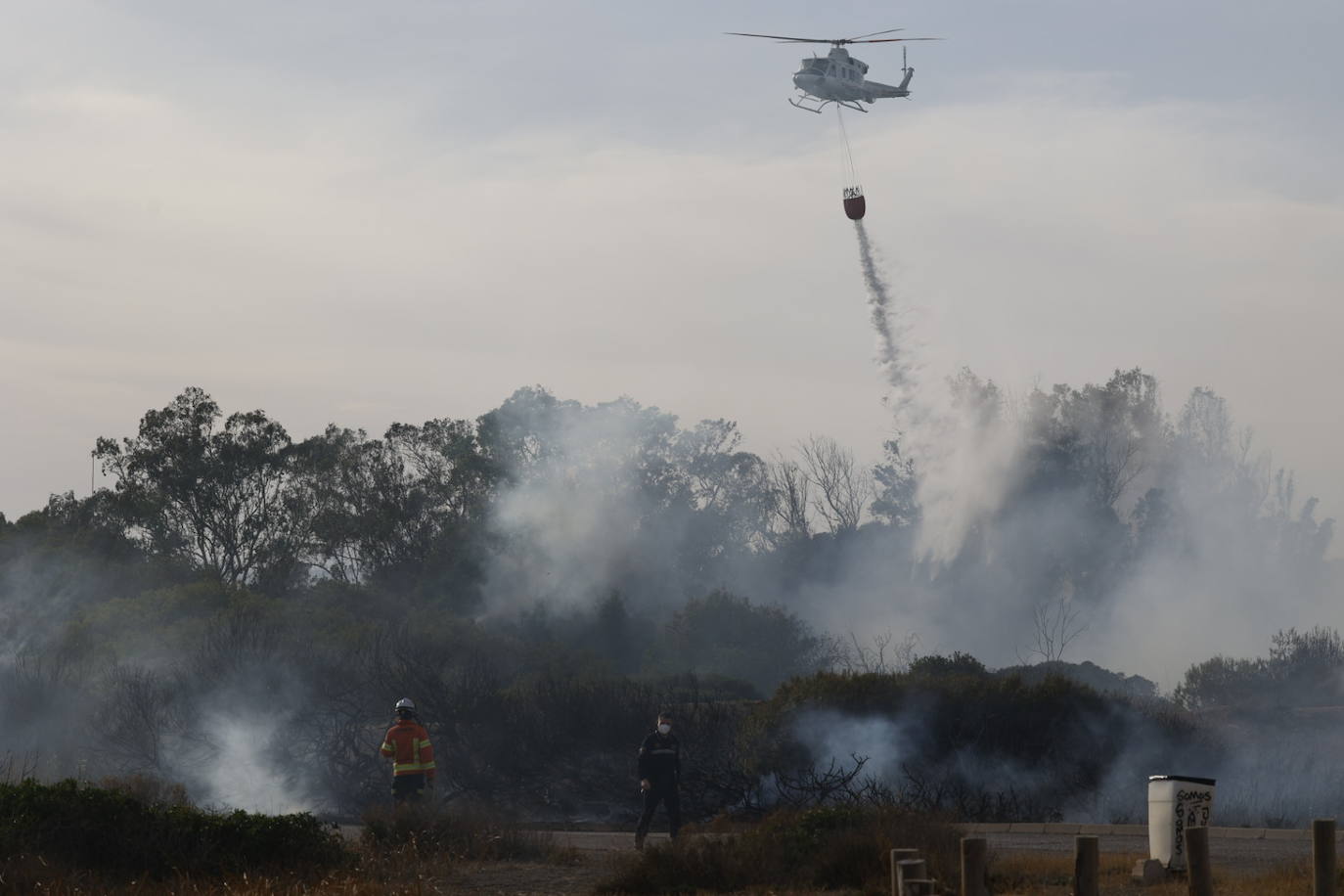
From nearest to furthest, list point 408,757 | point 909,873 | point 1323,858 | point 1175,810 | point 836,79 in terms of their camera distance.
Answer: point 909,873, point 1323,858, point 1175,810, point 408,757, point 836,79

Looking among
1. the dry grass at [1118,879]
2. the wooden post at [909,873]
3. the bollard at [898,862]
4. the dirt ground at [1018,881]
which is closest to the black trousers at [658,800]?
the dirt ground at [1018,881]

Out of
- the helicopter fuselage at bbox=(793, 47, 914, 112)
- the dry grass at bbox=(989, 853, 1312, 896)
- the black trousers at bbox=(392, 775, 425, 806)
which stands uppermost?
the helicopter fuselage at bbox=(793, 47, 914, 112)

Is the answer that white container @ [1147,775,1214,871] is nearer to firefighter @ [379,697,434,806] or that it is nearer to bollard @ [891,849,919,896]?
bollard @ [891,849,919,896]

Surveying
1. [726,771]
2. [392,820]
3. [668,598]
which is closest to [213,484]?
[668,598]

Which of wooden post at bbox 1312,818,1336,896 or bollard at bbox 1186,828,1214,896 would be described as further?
wooden post at bbox 1312,818,1336,896

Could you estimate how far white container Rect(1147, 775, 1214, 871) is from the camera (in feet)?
50.1

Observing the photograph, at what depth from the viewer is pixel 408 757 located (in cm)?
2002

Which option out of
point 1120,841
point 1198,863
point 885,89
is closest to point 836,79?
point 885,89

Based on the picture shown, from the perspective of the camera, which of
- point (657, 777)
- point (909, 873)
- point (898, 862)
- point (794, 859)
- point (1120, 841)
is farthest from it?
point (1120, 841)

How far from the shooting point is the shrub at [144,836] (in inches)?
672

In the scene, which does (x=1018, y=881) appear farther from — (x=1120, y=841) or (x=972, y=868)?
(x=972, y=868)

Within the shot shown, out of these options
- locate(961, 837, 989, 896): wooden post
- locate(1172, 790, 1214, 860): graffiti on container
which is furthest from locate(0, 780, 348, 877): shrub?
locate(961, 837, 989, 896): wooden post

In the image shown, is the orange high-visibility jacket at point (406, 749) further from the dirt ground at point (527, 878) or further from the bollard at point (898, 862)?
the bollard at point (898, 862)

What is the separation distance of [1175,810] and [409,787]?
906cm
